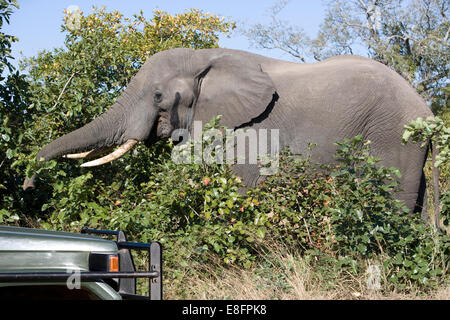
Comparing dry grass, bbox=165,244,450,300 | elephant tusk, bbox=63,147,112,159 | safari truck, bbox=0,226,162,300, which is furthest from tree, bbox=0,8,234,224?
safari truck, bbox=0,226,162,300

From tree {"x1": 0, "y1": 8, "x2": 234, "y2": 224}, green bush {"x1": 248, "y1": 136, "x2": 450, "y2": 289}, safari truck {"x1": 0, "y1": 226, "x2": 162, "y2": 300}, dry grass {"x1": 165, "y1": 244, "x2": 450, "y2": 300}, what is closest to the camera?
safari truck {"x1": 0, "y1": 226, "x2": 162, "y2": 300}

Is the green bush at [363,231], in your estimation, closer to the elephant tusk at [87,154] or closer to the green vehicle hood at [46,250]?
the green vehicle hood at [46,250]

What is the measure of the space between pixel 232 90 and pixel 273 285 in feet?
12.9

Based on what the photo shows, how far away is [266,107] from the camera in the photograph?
7.95 m

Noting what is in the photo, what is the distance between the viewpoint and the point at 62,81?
779 cm

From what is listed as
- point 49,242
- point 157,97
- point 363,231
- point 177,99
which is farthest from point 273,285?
point 157,97

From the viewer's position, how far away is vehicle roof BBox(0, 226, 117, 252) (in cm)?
280

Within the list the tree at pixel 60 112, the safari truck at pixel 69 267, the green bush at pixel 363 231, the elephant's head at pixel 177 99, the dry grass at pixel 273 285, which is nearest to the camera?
the safari truck at pixel 69 267

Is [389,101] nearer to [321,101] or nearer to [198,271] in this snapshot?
[321,101]

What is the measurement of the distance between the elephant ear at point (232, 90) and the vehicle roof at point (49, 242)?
194 inches

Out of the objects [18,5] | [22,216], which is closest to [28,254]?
[22,216]

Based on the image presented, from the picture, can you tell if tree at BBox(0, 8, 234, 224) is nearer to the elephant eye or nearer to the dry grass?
the elephant eye

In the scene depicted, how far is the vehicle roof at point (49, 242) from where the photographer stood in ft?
9.20

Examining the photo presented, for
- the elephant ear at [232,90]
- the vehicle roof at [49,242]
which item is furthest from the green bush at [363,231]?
the elephant ear at [232,90]
